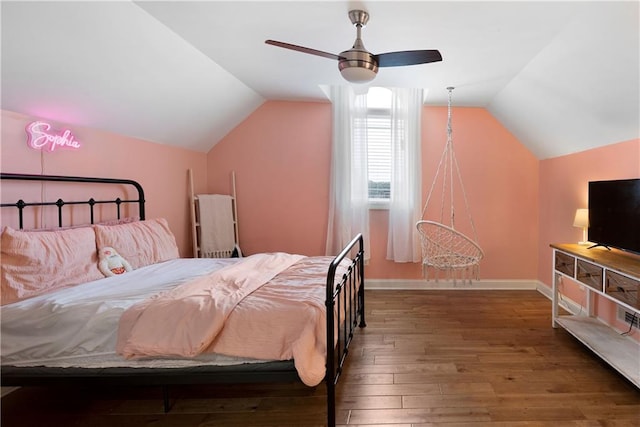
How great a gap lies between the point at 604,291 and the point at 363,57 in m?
2.30

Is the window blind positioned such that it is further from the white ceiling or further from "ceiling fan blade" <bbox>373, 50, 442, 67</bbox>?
"ceiling fan blade" <bbox>373, 50, 442, 67</bbox>

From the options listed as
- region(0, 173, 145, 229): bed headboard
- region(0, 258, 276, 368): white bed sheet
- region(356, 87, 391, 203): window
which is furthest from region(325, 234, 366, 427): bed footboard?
region(0, 173, 145, 229): bed headboard

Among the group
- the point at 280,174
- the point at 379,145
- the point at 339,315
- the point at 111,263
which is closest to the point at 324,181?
the point at 280,174

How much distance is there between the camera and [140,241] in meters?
2.56

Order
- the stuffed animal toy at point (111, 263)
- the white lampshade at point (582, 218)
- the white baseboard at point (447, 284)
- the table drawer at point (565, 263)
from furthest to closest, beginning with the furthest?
the white baseboard at point (447, 284) < the white lampshade at point (582, 218) < the table drawer at point (565, 263) < the stuffed animal toy at point (111, 263)

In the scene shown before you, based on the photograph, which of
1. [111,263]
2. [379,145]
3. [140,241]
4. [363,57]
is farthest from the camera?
[379,145]

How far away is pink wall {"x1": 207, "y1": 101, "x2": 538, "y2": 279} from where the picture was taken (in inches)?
154

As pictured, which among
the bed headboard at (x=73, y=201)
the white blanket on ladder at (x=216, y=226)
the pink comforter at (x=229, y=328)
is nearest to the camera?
the pink comforter at (x=229, y=328)

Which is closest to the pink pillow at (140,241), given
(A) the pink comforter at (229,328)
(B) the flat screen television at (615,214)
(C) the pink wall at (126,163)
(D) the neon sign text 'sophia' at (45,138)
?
(C) the pink wall at (126,163)

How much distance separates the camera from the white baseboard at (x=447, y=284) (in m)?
3.96

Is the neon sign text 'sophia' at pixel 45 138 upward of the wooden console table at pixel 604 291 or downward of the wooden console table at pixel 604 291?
upward

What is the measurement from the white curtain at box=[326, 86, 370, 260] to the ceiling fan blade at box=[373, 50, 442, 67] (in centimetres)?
179

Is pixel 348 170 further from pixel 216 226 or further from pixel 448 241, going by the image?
pixel 216 226

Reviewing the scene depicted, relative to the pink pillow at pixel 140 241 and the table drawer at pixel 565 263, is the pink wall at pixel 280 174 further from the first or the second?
the table drawer at pixel 565 263
